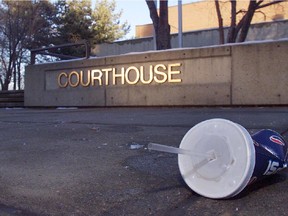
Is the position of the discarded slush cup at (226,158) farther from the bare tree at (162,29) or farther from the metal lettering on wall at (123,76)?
the bare tree at (162,29)

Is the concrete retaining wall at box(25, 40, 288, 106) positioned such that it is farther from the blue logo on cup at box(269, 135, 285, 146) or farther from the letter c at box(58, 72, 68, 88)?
the blue logo on cup at box(269, 135, 285, 146)

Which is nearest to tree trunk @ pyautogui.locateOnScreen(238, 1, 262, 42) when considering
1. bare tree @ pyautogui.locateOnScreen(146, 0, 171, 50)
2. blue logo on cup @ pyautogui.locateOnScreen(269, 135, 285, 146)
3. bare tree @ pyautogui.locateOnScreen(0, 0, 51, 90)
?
bare tree @ pyautogui.locateOnScreen(146, 0, 171, 50)

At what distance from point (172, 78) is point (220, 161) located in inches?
339

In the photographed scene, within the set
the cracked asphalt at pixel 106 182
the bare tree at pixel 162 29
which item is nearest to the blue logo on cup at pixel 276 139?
the cracked asphalt at pixel 106 182

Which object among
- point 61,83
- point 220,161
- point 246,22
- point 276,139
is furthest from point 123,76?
point 220,161

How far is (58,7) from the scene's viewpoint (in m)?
35.6

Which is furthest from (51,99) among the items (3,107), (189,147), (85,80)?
(189,147)

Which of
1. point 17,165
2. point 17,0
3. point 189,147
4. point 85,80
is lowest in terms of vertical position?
point 17,165

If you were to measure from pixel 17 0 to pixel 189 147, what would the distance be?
3159 centimetres

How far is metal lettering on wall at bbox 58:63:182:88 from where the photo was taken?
36.4 ft

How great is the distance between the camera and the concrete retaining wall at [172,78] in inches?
381

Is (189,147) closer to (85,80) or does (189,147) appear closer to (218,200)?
(218,200)

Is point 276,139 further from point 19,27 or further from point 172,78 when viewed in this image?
point 19,27

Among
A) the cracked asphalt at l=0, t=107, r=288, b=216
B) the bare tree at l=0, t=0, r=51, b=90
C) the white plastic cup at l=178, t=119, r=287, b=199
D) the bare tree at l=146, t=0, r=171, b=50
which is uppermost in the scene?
the bare tree at l=0, t=0, r=51, b=90
